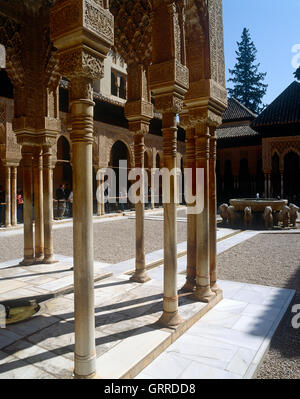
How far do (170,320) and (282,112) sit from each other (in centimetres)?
2243

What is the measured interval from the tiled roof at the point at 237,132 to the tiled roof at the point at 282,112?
1887 mm

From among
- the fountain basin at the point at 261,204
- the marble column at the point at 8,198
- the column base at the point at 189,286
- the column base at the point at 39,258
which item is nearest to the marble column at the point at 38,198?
the column base at the point at 39,258

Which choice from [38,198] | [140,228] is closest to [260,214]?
[140,228]

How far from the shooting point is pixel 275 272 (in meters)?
6.01

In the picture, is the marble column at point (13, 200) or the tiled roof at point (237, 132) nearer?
the marble column at point (13, 200)

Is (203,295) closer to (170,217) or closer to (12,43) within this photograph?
(170,217)

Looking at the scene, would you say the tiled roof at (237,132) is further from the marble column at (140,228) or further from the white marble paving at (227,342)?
the white marble paving at (227,342)

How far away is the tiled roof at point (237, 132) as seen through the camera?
2517 cm

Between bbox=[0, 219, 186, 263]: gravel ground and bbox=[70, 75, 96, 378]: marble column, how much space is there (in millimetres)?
4529

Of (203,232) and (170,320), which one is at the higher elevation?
(203,232)

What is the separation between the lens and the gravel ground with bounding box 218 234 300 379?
2875mm
